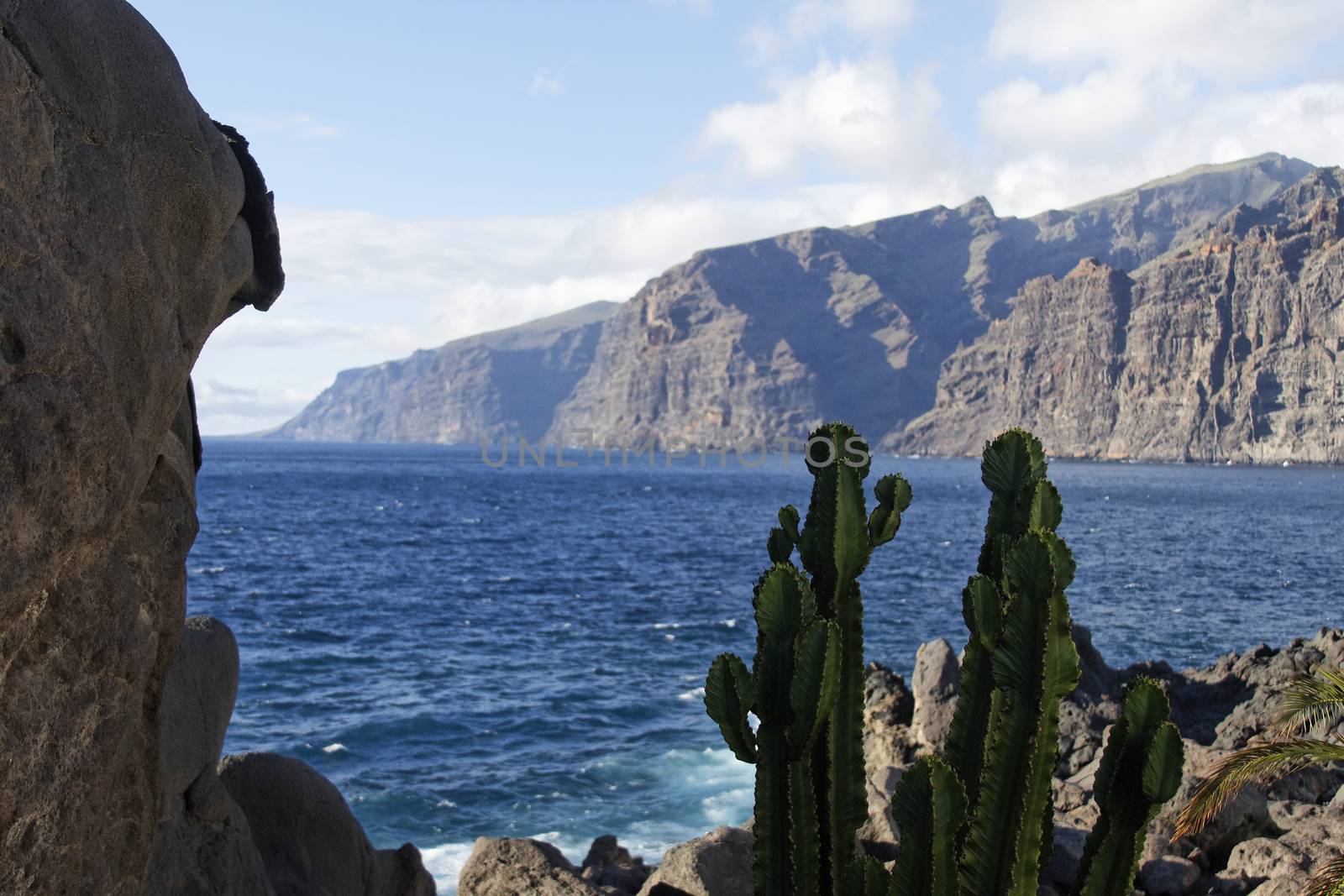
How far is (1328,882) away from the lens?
901 cm

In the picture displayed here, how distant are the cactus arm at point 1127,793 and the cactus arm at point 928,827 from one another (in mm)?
789

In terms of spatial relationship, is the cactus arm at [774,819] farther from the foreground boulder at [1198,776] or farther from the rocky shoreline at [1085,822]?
the foreground boulder at [1198,776]

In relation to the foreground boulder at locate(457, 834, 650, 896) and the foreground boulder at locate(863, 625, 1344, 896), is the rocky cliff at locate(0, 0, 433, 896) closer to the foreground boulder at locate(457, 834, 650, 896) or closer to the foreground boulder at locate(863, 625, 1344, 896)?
the foreground boulder at locate(457, 834, 650, 896)

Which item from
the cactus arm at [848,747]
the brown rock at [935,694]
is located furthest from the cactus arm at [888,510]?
the brown rock at [935,694]

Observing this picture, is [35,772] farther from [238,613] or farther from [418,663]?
[238,613]

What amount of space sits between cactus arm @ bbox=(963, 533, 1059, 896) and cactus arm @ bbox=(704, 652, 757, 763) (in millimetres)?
1360

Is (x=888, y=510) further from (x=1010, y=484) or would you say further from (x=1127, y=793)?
(x=1127, y=793)

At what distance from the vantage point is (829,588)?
7.71 m

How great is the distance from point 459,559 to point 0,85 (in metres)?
45.9

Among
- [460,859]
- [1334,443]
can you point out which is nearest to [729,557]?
[460,859]

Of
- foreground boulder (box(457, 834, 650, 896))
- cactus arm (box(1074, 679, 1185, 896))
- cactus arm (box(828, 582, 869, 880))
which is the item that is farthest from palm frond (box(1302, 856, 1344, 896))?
foreground boulder (box(457, 834, 650, 896))

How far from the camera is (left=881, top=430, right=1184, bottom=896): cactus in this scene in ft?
21.3

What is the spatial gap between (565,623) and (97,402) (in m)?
29.7

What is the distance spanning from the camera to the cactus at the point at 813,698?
22.7 ft
